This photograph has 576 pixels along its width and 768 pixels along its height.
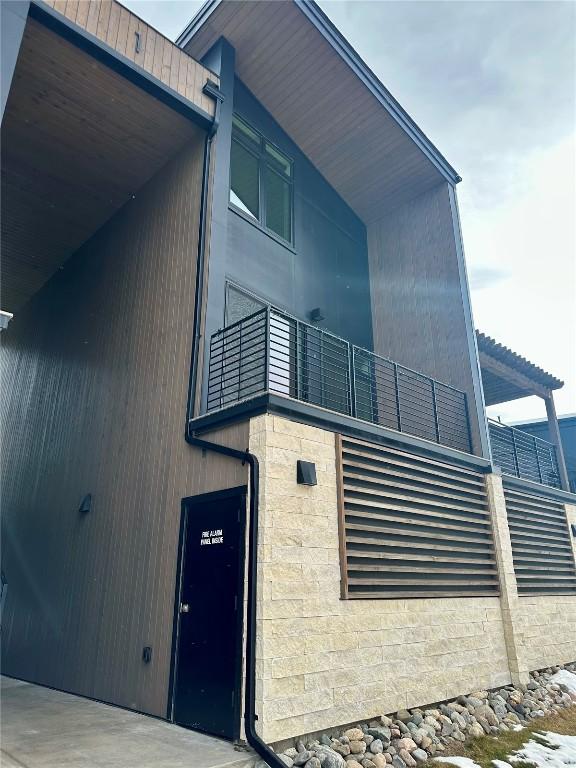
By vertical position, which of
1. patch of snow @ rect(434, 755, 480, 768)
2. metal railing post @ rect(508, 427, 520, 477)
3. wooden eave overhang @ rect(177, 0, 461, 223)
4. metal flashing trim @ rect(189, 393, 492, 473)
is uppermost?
wooden eave overhang @ rect(177, 0, 461, 223)

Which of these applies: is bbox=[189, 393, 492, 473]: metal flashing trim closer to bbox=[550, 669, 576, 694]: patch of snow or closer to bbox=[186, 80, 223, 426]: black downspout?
bbox=[186, 80, 223, 426]: black downspout

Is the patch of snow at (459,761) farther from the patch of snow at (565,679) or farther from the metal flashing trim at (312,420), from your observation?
the patch of snow at (565,679)

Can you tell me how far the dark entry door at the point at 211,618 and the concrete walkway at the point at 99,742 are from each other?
0.20 meters

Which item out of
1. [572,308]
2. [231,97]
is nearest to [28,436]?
[231,97]

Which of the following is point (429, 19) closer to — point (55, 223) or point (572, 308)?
point (572, 308)

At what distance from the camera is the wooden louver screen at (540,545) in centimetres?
777

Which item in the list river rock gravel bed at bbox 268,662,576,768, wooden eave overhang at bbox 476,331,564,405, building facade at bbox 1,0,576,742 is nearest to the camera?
river rock gravel bed at bbox 268,662,576,768

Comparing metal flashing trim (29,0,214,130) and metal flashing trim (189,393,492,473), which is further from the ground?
metal flashing trim (29,0,214,130)

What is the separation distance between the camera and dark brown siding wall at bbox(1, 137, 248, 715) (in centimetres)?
577

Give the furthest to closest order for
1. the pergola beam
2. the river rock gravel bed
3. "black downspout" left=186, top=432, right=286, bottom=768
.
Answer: the pergola beam → the river rock gravel bed → "black downspout" left=186, top=432, right=286, bottom=768

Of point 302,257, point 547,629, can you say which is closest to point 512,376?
point 547,629

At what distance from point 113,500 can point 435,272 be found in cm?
649

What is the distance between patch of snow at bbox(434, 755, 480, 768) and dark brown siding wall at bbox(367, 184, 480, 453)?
4233 mm

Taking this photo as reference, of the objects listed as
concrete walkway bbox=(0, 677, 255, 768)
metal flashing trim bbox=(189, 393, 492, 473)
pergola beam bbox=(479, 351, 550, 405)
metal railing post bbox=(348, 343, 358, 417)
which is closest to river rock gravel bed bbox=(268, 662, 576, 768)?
concrete walkway bbox=(0, 677, 255, 768)
